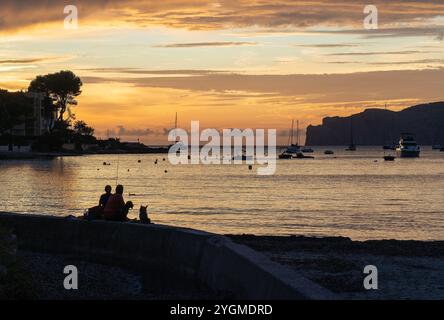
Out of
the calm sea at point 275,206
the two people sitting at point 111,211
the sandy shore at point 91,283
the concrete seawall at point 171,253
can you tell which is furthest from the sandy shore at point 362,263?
the calm sea at point 275,206

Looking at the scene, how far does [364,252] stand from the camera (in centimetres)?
1925

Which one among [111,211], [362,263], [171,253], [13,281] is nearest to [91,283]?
[171,253]

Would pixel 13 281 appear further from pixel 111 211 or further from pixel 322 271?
pixel 111 211

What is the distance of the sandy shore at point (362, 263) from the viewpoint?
1413 cm

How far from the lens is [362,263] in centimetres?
1725

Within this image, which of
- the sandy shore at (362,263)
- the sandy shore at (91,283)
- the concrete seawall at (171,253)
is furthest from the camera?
the sandy shore at (91,283)

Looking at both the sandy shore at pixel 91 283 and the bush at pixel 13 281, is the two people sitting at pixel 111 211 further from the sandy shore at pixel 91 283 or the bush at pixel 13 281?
the bush at pixel 13 281

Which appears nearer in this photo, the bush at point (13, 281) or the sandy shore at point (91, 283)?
the bush at point (13, 281)

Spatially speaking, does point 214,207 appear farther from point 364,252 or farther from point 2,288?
point 2,288

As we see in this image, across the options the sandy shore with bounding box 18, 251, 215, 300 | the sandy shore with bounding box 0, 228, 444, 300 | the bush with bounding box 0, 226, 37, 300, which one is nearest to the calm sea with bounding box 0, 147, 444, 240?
the sandy shore with bounding box 0, 228, 444, 300

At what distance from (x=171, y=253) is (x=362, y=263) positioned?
3.72 meters

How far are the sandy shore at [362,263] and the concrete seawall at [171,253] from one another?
1251 mm

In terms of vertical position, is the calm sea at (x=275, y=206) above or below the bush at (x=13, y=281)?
below
